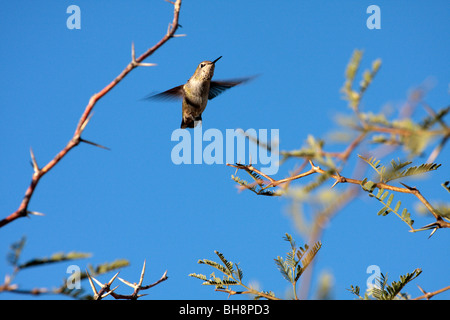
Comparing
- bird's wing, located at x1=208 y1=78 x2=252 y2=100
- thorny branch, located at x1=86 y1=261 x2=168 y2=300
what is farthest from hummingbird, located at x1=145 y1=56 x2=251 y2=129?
thorny branch, located at x1=86 y1=261 x2=168 y2=300

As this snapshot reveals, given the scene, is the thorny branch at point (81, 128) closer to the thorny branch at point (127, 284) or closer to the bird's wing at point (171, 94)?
the thorny branch at point (127, 284)

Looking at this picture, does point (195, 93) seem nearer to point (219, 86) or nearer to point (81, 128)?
point (219, 86)

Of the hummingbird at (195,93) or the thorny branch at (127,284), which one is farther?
the hummingbird at (195,93)

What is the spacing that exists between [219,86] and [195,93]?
796 millimetres

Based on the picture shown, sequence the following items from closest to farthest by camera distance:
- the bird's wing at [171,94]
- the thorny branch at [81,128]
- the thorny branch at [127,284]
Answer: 1. the thorny branch at [81,128]
2. the thorny branch at [127,284]
3. the bird's wing at [171,94]

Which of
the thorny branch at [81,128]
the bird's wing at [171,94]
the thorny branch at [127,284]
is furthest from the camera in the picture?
the bird's wing at [171,94]

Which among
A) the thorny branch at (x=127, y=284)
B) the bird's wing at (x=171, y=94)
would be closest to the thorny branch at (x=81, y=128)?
the thorny branch at (x=127, y=284)

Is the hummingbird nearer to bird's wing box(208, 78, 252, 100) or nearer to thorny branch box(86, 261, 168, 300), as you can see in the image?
bird's wing box(208, 78, 252, 100)

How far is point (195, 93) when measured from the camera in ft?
Result: 25.1

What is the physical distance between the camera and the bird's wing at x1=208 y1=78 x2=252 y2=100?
26.2 feet

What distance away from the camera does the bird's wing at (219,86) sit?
799cm
